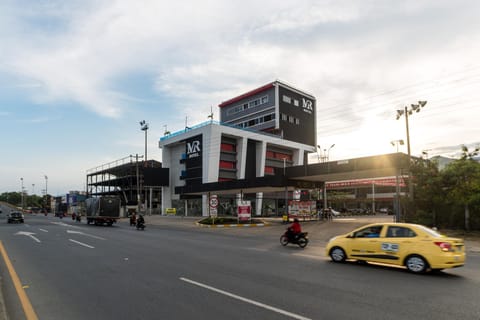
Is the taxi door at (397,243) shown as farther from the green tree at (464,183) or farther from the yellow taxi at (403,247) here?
the green tree at (464,183)

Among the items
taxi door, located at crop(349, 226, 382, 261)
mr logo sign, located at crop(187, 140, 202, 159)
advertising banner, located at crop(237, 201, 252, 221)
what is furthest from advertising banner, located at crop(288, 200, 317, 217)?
mr logo sign, located at crop(187, 140, 202, 159)

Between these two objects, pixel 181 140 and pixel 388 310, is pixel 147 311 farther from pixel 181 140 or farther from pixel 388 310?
pixel 181 140

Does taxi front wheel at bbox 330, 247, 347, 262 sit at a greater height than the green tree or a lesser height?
lesser

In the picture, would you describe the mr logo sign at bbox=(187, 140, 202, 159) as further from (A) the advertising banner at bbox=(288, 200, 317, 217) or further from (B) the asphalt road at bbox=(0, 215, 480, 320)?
(B) the asphalt road at bbox=(0, 215, 480, 320)

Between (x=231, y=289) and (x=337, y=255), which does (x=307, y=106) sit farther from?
(x=231, y=289)

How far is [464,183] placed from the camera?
23547 mm

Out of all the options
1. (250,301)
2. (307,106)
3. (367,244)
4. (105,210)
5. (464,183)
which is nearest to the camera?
(250,301)

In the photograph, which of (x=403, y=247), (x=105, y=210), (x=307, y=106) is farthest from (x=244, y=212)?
(x=307, y=106)

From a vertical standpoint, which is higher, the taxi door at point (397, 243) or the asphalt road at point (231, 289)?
the taxi door at point (397, 243)

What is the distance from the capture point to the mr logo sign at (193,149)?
63319 mm

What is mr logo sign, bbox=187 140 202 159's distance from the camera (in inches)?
2493

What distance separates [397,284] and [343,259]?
363cm

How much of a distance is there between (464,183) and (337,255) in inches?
625

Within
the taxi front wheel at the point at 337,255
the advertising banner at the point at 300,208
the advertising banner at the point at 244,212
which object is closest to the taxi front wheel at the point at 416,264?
the taxi front wheel at the point at 337,255
